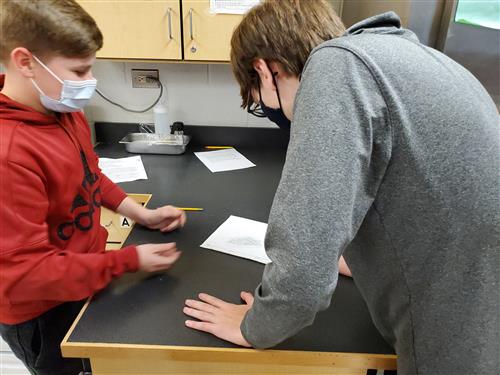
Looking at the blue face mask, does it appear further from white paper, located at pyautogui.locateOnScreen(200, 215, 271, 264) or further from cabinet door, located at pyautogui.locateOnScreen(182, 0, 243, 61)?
cabinet door, located at pyautogui.locateOnScreen(182, 0, 243, 61)

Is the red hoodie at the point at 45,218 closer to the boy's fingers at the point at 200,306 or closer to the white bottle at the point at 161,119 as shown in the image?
the boy's fingers at the point at 200,306

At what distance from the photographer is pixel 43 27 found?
0.75 metres

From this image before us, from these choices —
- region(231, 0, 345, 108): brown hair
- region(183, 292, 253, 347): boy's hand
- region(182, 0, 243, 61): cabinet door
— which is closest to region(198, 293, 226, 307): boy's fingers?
region(183, 292, 253, 347): boy's hand

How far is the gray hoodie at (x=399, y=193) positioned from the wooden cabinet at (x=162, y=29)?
0.92 meters

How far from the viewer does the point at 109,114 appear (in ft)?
6.25

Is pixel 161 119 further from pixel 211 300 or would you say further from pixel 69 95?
pixel 211 300

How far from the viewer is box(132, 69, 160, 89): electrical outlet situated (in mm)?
1816

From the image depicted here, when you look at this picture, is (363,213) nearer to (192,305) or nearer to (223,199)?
(192,305)

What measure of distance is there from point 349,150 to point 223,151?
4.52ft

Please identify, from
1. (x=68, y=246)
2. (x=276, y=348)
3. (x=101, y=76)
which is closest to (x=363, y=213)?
(x=276, y=348)

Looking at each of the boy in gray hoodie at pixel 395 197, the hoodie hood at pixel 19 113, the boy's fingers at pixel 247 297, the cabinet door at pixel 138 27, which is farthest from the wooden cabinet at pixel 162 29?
the boy's fingers at pixel 247 297

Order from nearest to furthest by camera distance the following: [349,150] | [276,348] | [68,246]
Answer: [349,150]
[276,348]
[68,246]

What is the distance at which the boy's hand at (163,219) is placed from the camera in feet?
3.71

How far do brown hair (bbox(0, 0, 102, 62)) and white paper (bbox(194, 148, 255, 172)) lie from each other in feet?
2.95
